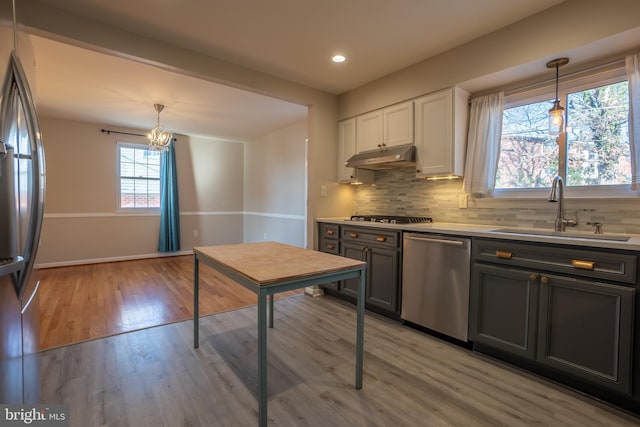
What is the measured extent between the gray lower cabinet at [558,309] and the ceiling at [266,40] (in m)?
1.60

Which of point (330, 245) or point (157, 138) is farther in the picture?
point (157, 138)

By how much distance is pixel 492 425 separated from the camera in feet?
4.91

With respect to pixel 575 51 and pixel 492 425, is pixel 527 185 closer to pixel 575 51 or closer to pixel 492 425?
pixel 575 51

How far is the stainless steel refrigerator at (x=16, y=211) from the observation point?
90cm

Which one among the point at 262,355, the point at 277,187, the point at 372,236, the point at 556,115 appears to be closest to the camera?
the point at 262,355

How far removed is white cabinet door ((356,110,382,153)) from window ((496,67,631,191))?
44.2 inches

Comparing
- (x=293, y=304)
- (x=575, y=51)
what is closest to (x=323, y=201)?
(x=293, y=304)

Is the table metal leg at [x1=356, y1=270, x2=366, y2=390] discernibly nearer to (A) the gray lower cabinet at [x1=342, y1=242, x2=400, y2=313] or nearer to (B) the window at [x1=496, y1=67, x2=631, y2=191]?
(A) the gray lower cabinet at [x1=342, y1=242, x2=400, y2=313]

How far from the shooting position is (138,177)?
18.2 ft

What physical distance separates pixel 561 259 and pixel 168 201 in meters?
5.82

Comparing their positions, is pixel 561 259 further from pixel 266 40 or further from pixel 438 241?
pixel 266 40

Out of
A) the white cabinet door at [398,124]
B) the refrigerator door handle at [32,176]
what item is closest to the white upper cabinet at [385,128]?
the white cabinet door at [398,124]

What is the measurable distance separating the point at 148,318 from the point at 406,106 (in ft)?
10.3

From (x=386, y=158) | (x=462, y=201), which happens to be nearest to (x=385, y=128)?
(x=386, y=158)
